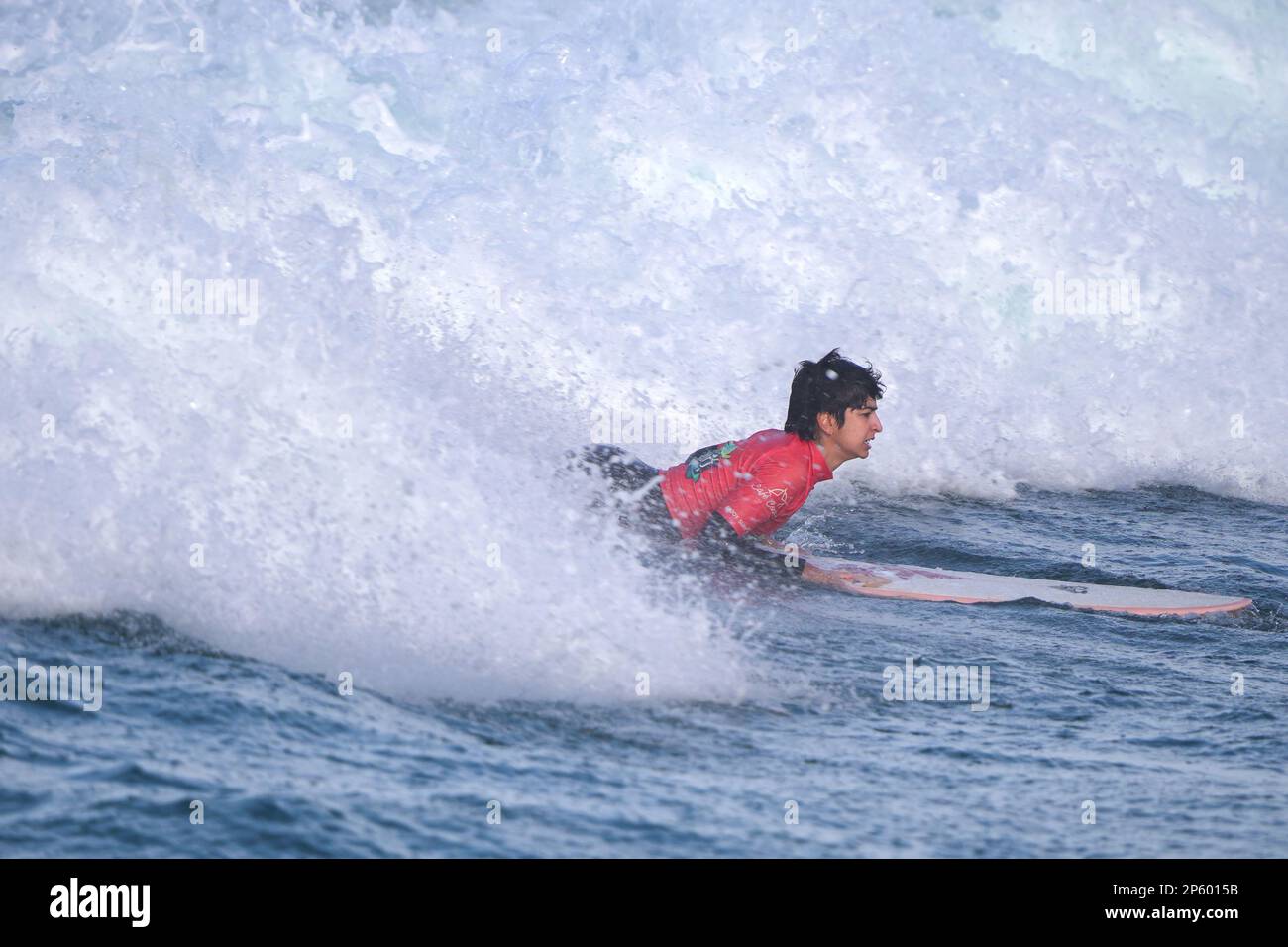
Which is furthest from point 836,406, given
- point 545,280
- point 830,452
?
point 545,280

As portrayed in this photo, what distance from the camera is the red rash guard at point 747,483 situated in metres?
7.17

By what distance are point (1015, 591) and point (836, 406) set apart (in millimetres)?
1305

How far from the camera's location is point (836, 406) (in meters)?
7.23

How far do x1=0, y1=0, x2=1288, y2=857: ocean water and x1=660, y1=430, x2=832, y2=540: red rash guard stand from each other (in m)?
0.46
